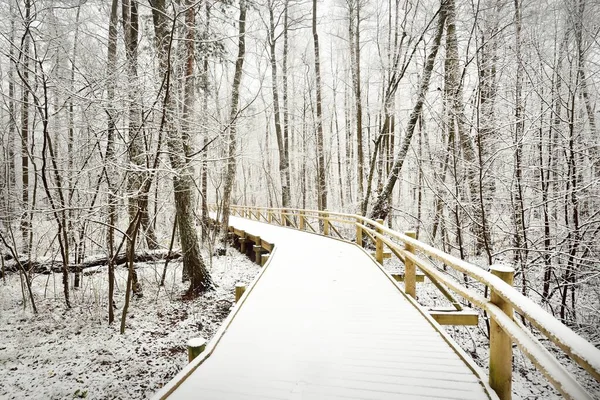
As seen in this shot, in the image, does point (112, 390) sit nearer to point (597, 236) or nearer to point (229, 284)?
→ point (229, 284)

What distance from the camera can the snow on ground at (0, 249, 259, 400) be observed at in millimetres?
4594

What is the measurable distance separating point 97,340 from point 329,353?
535cm

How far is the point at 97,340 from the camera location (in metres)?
5.71

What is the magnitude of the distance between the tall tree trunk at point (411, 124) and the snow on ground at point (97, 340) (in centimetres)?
616

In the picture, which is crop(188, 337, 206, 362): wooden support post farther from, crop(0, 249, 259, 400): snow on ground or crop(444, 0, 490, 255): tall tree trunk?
crop(444, 0, 490, 255): tall tree trunk

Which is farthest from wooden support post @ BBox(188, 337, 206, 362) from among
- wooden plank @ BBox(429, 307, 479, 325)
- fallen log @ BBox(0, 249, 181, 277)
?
fallen log @ BBox(0, 249, 181, 277)

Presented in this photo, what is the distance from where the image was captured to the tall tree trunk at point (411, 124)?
923 cm

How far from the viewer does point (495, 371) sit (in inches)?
85.6

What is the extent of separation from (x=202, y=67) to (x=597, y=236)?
1232 cm

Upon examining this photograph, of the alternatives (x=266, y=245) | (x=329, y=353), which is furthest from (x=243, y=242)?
(x=329, y=353)

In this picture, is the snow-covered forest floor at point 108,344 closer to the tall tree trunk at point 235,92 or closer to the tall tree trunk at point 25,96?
the tall tree trunk at point 25,96

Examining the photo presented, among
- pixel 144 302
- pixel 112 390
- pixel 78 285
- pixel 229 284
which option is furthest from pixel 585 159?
pixel 78 285

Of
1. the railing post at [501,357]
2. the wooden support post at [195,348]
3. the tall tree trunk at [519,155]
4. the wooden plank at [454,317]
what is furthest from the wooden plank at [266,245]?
the railing post at [501,357]

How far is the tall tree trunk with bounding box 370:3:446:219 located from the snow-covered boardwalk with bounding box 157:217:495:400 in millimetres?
6411
